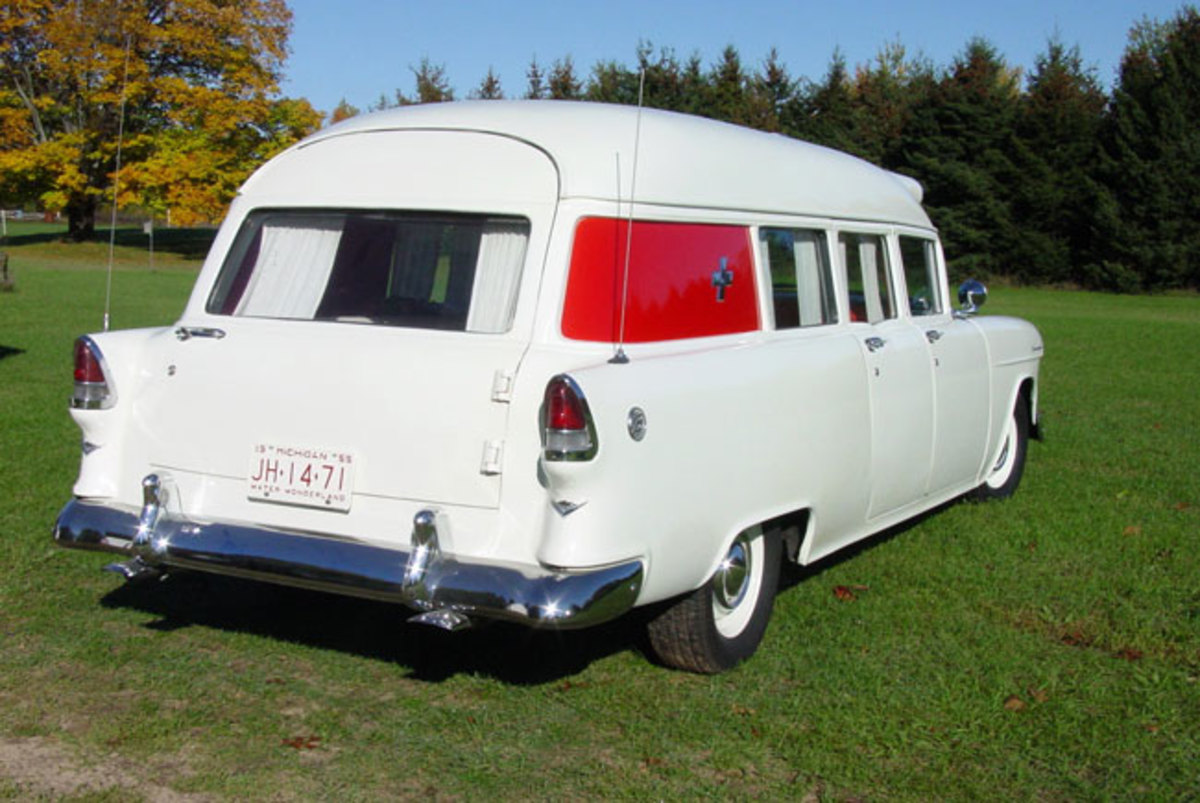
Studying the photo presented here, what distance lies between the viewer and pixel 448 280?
4.84 meters

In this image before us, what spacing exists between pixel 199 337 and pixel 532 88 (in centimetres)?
4553

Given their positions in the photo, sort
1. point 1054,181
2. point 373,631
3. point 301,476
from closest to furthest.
Result: point 301,476 < point 373,631 < point 1054,181

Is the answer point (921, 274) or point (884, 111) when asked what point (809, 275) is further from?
point (884, 111)

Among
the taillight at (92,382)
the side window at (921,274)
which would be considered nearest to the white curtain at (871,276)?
the side window at (921,274)

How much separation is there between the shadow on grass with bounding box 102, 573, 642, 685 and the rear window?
122 cm

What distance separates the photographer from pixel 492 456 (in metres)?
4.28

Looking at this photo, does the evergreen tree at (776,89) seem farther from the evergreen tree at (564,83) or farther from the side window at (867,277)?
the side window at (867,277)

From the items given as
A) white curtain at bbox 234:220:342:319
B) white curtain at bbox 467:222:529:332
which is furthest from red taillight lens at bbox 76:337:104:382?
white curtain at bbox 467:222:529:332

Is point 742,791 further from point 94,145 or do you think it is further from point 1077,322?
point 94,145

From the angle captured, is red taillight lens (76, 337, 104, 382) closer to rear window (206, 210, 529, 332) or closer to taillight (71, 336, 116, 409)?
taillight (71, 336, 116, 409)

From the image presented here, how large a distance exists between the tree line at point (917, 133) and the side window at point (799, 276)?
1399 inches

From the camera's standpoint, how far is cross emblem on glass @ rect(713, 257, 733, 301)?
16.8 ft

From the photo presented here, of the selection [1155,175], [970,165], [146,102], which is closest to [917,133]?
[970,165]

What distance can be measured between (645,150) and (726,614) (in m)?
1.73
